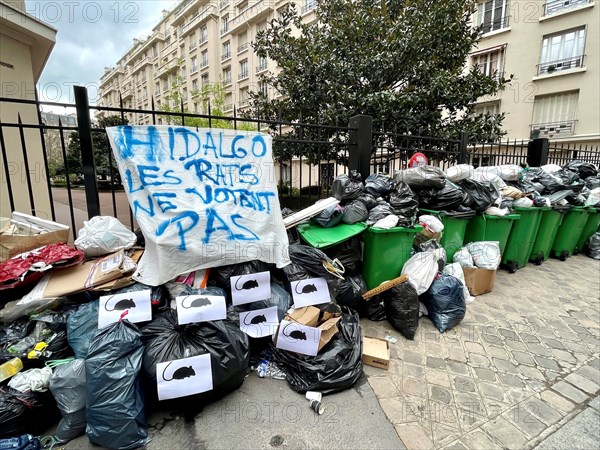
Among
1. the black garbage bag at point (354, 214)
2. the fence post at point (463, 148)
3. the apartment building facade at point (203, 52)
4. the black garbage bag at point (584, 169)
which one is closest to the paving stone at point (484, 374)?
the black garbage bag at point (354, 214)

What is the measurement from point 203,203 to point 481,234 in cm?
347

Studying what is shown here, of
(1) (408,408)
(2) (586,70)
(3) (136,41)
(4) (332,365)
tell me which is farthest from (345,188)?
(3) (136,41)

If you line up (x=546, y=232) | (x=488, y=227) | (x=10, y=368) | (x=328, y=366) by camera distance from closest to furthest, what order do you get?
(x=10, y=368), (x=328, y=366), (x=488, y=227), (x=546, y=232)

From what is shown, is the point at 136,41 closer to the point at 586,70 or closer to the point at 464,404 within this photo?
the point at 586,70

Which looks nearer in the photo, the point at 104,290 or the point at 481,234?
the point at 104,290

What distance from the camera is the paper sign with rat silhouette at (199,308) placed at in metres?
1.80

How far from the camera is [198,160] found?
7.93 ft

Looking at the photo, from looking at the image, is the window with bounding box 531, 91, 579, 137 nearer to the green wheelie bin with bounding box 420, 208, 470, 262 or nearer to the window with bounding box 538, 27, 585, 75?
the window with bounding box 538, 27, 585, 75

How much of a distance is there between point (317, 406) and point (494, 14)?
21858 millimetres

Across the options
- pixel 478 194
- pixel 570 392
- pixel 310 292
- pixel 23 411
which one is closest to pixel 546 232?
pixel 478 194

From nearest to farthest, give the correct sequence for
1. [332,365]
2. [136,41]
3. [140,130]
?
[332,365]
[140,130]
[136,41]

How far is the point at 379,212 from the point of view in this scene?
2.95 m

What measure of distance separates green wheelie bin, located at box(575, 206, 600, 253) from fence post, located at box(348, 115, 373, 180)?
15.0ft

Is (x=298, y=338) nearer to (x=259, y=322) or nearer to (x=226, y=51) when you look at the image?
(x=259, y=322)
